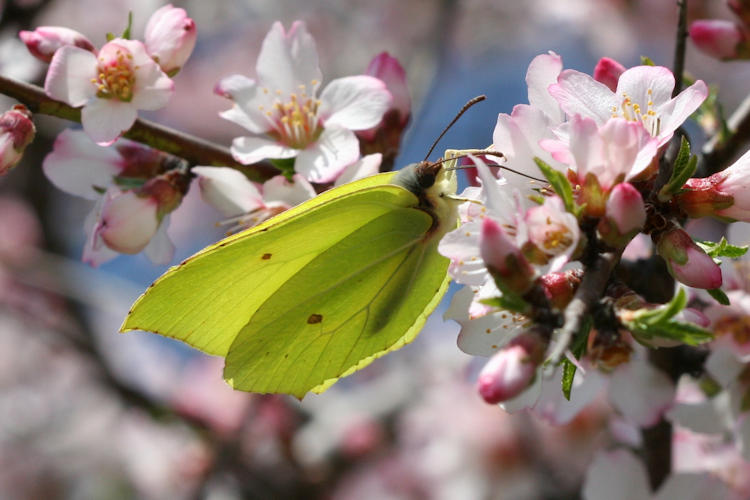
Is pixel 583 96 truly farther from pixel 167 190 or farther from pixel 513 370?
pixel 167 190

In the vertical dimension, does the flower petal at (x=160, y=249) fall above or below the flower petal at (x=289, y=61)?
below

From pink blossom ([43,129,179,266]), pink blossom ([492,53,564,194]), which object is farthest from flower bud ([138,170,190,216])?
pink blossom ([492,53,564,194])

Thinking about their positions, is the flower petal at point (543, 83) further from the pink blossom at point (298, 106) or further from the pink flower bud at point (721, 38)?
the pink flower bud at point (721, 38)

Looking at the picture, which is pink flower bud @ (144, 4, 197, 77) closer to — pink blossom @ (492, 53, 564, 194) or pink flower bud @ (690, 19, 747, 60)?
pink blossom @ (492, 53, 564, 194)

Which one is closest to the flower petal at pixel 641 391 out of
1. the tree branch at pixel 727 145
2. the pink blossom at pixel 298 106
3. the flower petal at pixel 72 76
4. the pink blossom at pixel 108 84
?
the tree branch at pixel 727 145

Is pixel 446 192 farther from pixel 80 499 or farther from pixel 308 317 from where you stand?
pixel 80 499

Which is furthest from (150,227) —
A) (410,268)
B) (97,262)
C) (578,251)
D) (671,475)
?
(671,475)
